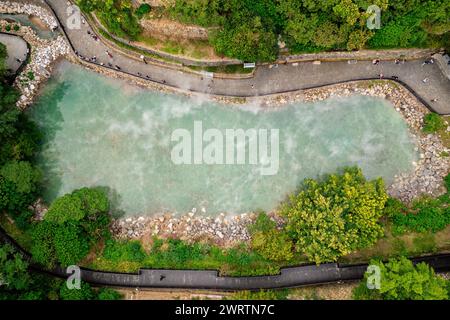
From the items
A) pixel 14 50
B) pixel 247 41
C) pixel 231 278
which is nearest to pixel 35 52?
pixel 14 50

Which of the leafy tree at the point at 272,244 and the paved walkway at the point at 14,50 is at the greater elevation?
the paved walkway at the point at 14,50

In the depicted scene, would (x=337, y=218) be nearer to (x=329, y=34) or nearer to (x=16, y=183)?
(x=329, y=34)

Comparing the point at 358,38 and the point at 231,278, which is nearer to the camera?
the point at 231,278

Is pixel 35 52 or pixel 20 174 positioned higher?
pixel 35 52

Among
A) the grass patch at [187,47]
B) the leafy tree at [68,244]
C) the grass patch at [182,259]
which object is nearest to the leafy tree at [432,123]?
the grass patch at [182,259]

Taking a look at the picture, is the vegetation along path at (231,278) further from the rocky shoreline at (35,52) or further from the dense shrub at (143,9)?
the dense shrub at (143,9)
